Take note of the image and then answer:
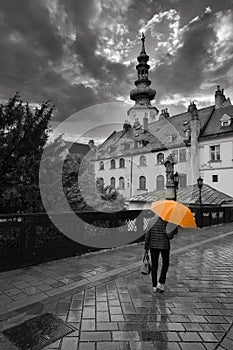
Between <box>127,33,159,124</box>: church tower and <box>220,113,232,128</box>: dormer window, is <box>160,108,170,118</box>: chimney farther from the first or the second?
<box>220,113,232,128</box>: dormer window

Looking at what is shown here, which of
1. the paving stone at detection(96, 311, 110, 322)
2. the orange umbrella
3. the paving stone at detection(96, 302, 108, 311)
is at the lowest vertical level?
the paving stone at detection(96, 302, 108, 311)

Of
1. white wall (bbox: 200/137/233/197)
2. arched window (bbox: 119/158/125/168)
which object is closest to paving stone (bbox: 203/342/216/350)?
white wall (bbox: 200/137/233/197)

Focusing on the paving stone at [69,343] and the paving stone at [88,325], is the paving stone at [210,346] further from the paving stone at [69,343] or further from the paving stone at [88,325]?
the paving stone at [69,343]

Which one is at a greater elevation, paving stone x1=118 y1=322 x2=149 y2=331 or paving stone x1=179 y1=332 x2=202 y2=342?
paving stone x1=118 y1=322 x2=149 y2=331

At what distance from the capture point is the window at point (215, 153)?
29.5 metres

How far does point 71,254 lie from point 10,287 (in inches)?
102

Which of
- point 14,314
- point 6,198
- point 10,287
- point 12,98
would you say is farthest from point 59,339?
point 12,98

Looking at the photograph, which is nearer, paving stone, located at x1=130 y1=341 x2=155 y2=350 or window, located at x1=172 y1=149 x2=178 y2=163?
paving stone, located at x1=130 y1=341 x2=155 y2=350

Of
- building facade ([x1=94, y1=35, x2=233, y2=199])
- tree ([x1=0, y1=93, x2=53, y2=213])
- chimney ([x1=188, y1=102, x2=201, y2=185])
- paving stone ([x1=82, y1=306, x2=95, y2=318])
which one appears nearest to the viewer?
paving stone ([x1=82, y1=306, x2=95, y2=318])

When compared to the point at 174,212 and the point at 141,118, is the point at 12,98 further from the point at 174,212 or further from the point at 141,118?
the point at 141,118

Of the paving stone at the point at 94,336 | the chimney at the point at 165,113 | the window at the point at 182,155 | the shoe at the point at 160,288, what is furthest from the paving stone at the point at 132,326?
the chimney at the point at 165,113

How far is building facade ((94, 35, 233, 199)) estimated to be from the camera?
29.2 meters

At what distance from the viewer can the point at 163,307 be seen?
4078mm

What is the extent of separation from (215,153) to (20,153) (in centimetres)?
2753
